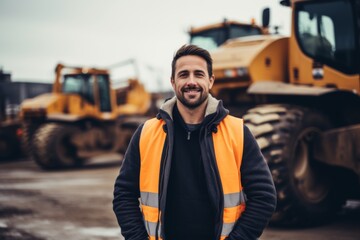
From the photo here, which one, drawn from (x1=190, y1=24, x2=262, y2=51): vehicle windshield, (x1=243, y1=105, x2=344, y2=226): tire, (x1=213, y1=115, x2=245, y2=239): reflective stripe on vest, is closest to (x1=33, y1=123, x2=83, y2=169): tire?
(x1=190, y1=24, x2=262, y2=51): vehicle windshield

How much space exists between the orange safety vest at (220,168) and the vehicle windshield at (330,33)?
3.88 m

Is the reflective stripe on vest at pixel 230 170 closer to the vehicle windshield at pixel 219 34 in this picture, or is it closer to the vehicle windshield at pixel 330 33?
the vehicle windshield at pixel 330 33

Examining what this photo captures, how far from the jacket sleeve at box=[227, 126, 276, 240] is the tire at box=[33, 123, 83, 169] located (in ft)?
36.1

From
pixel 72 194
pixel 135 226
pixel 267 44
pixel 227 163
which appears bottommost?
pixel 72 194

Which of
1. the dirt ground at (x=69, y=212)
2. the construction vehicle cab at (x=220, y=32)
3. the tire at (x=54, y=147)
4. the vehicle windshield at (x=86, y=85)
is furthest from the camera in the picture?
the vehicle windshield at (x=86, y=85)

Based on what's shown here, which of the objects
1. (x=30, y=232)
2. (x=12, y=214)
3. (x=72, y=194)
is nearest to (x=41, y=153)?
(x=72, y=194)

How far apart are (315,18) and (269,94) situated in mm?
1146

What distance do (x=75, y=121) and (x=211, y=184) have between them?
39.6ft

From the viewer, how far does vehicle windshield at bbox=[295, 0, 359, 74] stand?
5.93 m

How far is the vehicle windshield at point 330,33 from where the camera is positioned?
233 inches

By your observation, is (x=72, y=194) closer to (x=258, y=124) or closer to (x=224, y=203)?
(x=258, y=124)

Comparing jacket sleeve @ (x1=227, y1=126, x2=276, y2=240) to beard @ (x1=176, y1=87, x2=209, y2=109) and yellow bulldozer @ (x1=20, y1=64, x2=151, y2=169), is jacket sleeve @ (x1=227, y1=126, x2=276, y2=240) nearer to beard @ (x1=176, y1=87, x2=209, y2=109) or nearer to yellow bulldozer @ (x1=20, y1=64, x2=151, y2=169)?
beard @ (x1=176, y1=87, x2=209, y2=109)

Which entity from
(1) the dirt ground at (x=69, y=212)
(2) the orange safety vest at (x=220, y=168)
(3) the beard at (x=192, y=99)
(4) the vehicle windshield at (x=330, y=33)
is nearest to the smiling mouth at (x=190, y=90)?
(3) the beard at (x=192, y=99)

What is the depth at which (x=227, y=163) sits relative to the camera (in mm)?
2432
